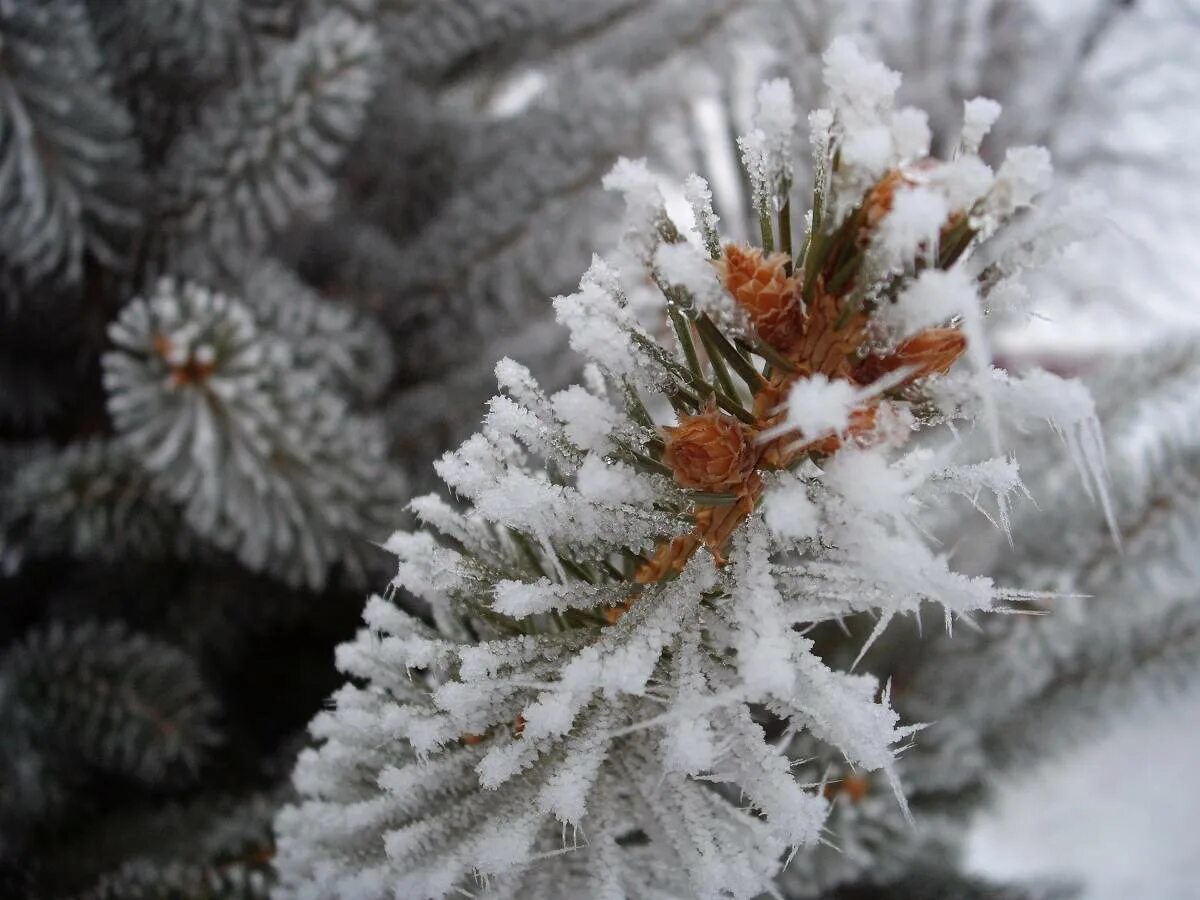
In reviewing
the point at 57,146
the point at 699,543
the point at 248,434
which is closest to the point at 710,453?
the point at 699,543

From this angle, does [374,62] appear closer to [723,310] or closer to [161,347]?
[161,347]

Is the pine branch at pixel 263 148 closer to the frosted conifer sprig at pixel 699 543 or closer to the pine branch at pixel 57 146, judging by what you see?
the pine branch at pixel 57 146

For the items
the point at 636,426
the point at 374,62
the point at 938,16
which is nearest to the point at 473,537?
the point at 636,426

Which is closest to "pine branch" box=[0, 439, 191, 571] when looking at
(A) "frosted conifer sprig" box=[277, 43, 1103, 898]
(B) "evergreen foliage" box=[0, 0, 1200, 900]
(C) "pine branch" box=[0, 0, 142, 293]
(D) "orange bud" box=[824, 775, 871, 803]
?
(B) "evergreen foliage" box=[0, 0, 1200, 900]

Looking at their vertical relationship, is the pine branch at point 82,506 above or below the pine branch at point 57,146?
below

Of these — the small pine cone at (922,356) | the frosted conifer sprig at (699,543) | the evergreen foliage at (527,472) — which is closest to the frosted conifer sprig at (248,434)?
the evergreen foliage at (527,472)
